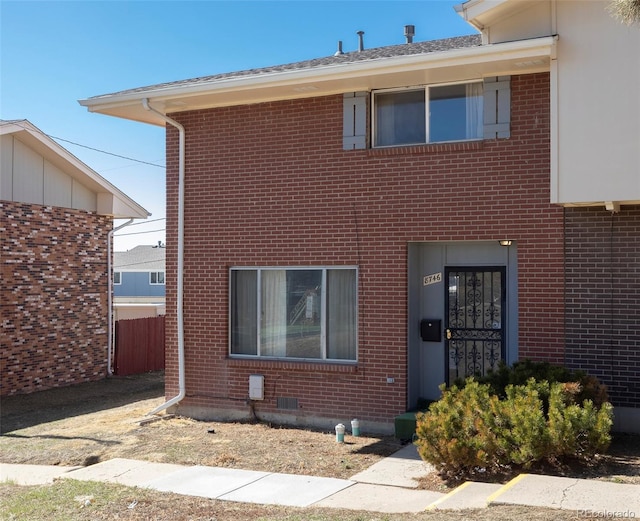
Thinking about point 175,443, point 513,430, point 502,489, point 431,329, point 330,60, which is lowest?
point 175,443

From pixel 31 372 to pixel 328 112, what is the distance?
381 inches

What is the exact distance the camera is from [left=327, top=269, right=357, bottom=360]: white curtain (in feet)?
37.5

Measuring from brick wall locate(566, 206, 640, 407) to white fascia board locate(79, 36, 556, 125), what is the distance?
2.22 metres

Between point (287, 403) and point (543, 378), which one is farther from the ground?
point (543, 378)

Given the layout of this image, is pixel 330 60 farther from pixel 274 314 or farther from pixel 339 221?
pixel 274 314

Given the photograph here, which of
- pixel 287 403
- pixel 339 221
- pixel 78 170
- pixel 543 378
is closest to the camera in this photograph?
pixel 543 378

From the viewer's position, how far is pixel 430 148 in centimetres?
1079

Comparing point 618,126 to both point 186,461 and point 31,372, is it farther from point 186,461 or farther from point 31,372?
point 31,372

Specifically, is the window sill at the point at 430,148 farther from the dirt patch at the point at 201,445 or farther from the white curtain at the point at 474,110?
the dirt patch at the point at 201,445

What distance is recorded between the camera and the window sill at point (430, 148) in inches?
414

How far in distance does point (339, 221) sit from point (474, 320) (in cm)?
250

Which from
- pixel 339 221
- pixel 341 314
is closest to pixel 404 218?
pixel 339 221

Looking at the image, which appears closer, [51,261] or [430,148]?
[430,148]

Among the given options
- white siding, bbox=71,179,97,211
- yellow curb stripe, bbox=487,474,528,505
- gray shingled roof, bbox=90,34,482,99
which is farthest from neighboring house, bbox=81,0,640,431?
white siding, bbox=71,179,97,211
